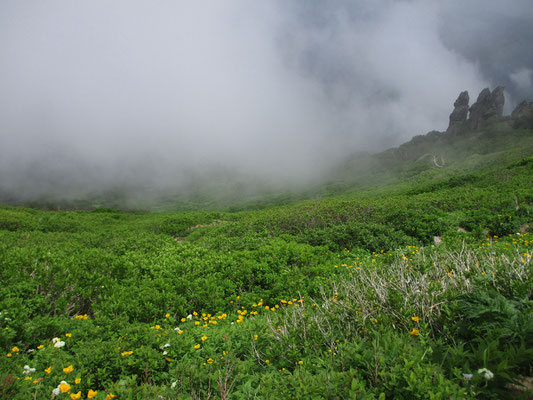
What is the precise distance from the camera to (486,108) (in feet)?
379

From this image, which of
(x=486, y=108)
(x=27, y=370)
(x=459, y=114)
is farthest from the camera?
(x=459, y=114)

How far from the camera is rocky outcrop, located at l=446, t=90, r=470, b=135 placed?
122 metres

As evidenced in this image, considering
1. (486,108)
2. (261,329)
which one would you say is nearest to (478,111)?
(486,108)

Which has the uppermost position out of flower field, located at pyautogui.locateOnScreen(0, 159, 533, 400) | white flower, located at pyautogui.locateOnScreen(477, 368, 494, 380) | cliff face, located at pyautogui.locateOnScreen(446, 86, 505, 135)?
cliff face, located at pyautogui.locateOnScreen(446, 86, 505, 135)

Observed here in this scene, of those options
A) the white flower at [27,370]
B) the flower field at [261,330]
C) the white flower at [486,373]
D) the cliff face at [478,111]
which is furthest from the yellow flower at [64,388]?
the cliff face at [478,111]

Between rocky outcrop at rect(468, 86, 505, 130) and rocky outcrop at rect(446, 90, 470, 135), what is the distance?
3.95 m

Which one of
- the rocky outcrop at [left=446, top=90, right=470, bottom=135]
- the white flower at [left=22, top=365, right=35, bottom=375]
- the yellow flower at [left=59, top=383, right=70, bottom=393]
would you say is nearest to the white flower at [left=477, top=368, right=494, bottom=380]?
the yellow flower at [left=59, top=383, right=70, bottom=393]

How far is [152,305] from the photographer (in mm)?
4902

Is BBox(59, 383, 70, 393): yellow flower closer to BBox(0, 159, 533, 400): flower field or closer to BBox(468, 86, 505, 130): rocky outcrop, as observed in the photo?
BBox(0, 159, 533, 400): flower field

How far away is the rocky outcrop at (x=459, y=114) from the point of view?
122 meters

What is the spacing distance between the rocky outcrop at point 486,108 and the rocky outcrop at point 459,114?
13.0ft

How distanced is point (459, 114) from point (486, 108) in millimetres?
11196

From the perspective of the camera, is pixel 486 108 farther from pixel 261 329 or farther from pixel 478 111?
pixel 261 329

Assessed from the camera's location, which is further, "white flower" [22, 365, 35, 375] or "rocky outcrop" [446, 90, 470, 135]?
"rocky outcrop" [446, 90, 470, 135]
